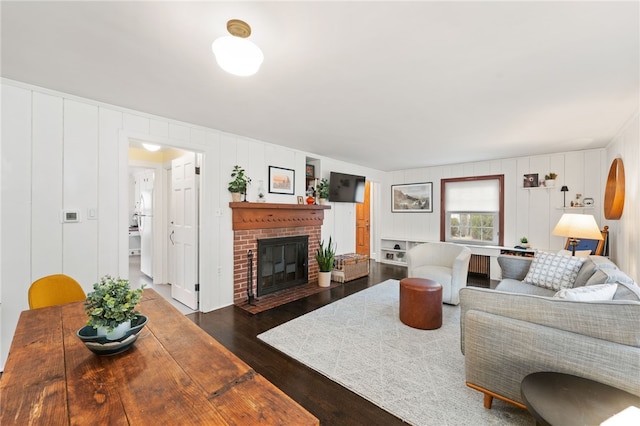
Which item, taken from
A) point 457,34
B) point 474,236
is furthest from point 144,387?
point 474,236

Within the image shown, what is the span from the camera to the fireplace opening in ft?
12.9

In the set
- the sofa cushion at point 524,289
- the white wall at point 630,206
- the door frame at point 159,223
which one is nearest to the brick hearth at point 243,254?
the door frame at point 159,223

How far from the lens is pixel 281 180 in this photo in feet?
14.0

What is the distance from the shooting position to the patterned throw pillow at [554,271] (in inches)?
105

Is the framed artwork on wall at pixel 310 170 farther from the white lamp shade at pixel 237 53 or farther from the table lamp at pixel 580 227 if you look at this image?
the table lamp at pixel 580 227

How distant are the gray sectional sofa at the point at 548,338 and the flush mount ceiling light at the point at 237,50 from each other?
2.02m

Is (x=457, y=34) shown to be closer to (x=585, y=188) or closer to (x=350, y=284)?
(x=350, y=284)

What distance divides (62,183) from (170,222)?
6.59ft

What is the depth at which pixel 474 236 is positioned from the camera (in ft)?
18.1

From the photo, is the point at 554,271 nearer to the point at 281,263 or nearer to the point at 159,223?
the point at 281,263

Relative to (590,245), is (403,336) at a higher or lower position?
lower

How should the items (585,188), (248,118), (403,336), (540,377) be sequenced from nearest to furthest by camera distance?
(540,377)
(403,336)
(248,118)
(585,188)

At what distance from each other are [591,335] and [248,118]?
3.26 m

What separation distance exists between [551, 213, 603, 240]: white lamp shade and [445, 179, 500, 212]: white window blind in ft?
7.46
